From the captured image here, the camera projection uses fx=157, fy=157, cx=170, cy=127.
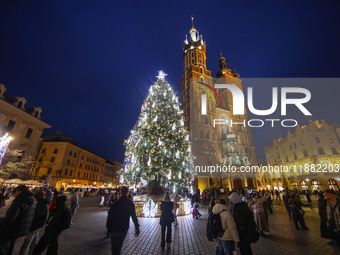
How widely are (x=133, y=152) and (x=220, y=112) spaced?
36.6 metres

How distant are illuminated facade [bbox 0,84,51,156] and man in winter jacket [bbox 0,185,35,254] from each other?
2842cm

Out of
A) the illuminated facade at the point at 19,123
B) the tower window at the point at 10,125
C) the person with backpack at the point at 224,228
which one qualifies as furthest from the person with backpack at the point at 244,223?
the tower window at the point at 10,125

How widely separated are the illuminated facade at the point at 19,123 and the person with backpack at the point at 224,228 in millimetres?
32044

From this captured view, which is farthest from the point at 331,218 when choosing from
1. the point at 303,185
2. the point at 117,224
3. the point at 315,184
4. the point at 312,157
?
the point at 312,157

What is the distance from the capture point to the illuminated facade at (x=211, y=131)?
3419cm

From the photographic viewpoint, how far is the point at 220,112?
1752 inches

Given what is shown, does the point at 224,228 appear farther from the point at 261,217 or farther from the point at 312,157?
the point at 312,157

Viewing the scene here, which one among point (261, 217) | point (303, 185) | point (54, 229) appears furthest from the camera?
point (303, 185)

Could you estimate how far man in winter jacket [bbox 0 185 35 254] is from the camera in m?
3.39

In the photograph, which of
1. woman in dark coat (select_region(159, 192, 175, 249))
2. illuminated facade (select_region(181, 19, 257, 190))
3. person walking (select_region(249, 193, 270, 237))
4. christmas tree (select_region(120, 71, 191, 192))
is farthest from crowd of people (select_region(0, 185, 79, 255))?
illuminated facade (select_region(181, 19, 257, 190))

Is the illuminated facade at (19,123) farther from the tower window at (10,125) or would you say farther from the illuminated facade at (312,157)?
the illuminated facade at (312,157)

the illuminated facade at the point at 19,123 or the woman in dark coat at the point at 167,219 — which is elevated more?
the illuminated facade at the point at 19,123

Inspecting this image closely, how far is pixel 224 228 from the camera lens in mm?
3361

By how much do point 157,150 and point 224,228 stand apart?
367 inches
